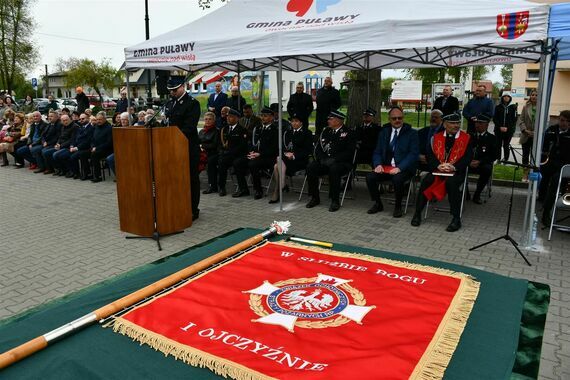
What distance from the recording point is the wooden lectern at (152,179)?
507 cm

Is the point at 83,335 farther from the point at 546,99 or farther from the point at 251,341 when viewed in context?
the point at 546,99

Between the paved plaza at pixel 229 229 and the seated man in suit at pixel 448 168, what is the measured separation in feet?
0.89

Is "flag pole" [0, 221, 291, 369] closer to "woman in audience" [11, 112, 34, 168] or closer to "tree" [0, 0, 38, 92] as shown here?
"woman in audience" [11, 112, 34, 168]

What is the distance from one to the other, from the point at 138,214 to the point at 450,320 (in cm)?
366

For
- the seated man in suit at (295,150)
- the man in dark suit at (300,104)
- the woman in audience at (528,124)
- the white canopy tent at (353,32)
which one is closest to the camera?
the white canopy tent at (353,32)

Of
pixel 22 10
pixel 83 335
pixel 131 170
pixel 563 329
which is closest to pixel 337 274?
pixel 563 329

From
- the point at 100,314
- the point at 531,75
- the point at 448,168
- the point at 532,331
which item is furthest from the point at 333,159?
the point at 531,75

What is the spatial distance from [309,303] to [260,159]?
4421 mm

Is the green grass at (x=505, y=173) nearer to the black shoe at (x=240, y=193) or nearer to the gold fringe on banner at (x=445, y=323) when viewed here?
the black shoe at (x=240, y=193)

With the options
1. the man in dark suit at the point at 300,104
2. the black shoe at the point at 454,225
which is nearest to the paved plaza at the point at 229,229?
the black shoe at the point at 454,225

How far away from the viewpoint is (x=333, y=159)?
6.90 metres

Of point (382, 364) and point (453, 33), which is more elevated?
point (453, 33)

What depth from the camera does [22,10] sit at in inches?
1420

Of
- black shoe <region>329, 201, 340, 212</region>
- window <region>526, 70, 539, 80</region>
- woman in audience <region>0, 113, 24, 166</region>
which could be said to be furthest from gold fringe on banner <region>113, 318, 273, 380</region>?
window <region>526, 70, 539, 80</region>
